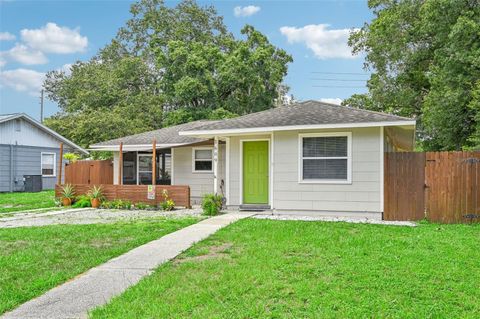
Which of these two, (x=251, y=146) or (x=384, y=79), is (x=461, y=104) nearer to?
(x=384, y=79)

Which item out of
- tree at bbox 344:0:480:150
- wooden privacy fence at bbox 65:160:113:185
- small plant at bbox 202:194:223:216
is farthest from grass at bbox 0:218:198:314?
tree at bbox 344:0:480:150

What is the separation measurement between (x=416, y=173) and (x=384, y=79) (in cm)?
1476

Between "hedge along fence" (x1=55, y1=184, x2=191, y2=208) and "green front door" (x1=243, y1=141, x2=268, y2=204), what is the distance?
2163 mm

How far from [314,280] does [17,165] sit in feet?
71.7

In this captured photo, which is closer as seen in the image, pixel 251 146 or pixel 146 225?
pixel 146 225

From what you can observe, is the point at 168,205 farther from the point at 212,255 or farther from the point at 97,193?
the point at 212,255

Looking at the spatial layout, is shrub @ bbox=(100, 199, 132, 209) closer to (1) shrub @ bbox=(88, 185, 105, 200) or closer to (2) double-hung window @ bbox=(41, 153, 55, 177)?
(1) shrub @ bbox=(88, 185, 105, 200)

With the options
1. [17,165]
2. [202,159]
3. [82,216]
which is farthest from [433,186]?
[17,165]

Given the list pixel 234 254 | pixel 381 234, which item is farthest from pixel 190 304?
pixel 381 234

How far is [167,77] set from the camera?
30.8 meters

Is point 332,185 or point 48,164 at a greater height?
point 48,164

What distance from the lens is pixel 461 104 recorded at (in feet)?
57.7

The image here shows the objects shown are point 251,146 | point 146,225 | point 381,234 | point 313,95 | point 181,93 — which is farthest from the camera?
point 313,95

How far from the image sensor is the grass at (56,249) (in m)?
5.16
